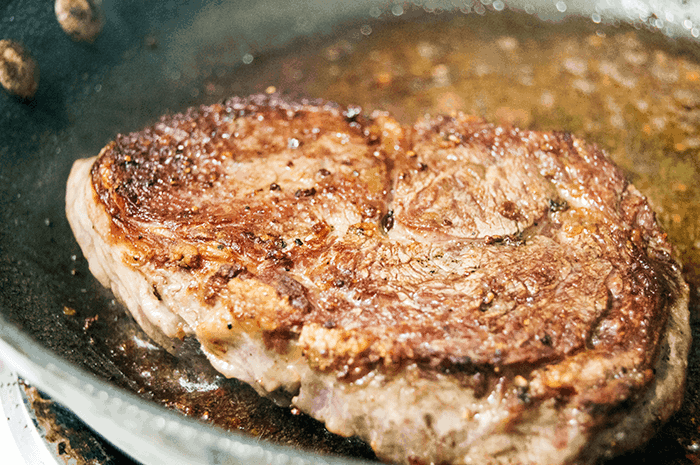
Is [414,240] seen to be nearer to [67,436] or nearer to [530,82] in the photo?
[67,436]

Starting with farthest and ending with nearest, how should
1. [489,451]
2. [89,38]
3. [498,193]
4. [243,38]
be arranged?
[243,38]
[89,38]
[498,193]
[489,451]

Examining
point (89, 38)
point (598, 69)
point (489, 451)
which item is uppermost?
point (89, 38)

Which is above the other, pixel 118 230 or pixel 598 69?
pixel 118 230

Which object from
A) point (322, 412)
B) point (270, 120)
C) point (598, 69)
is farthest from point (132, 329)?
point (598, 69)

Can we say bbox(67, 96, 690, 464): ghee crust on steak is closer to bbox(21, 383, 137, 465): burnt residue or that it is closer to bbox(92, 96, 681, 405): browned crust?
bbox(92, 96, 681, 405): browned crust

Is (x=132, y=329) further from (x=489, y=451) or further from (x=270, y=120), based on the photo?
(x=489, y=451)

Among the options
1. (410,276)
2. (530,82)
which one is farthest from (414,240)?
(530,82)

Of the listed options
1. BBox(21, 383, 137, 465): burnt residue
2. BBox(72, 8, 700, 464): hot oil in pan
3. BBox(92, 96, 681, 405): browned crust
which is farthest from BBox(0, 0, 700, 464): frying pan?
BBox(92, 96, 681, 405): browned crust
